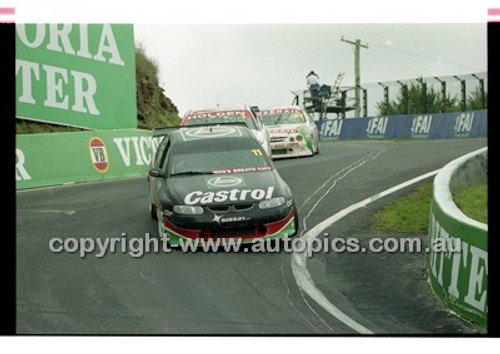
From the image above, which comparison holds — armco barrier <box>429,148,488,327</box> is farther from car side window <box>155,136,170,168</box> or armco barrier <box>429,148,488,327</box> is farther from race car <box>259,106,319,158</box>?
race car <box>259,106,319,158</box>

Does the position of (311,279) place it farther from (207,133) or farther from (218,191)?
(207,133)

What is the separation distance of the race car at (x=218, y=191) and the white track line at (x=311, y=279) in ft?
1.50

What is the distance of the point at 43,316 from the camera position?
732 cm

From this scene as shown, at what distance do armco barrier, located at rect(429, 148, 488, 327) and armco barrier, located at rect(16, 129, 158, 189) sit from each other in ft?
16.3

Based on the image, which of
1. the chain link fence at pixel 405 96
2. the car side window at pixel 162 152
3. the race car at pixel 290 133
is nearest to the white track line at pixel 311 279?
the chain link fence at pixel 405 96

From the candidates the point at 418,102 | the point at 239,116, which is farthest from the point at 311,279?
the point at 418,102

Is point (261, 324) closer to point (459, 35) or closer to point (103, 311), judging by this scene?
point (103, 311)

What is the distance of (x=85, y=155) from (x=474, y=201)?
739cm

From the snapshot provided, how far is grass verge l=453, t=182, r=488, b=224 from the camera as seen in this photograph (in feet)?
33.5

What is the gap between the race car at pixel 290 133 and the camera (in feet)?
54.4

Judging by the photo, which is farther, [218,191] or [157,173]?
[157,173]

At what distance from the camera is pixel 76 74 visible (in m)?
11.6
